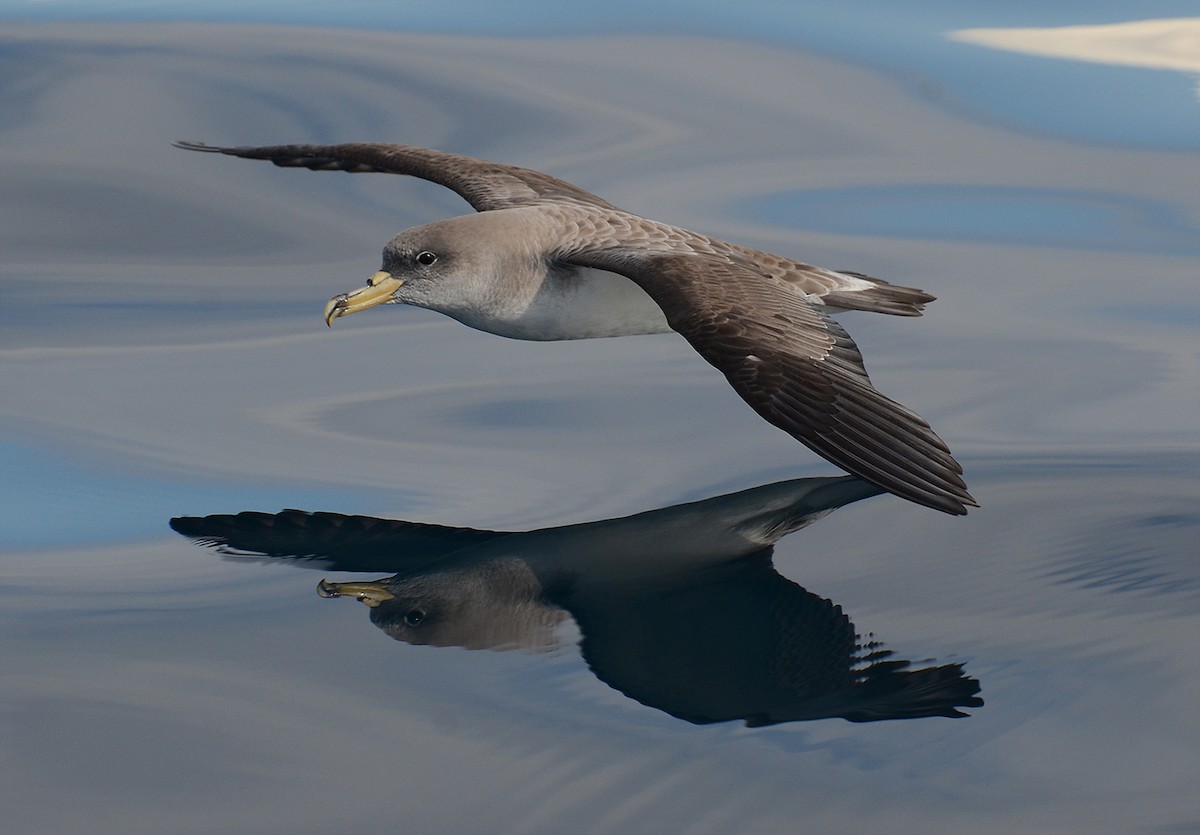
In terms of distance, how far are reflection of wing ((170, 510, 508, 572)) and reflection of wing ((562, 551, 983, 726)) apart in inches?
24.7

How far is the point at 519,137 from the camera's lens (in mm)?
9805

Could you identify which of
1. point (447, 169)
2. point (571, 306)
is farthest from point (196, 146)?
point (571, 306)

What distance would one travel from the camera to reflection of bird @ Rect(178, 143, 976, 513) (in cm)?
522

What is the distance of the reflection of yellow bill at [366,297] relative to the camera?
21.7 ft

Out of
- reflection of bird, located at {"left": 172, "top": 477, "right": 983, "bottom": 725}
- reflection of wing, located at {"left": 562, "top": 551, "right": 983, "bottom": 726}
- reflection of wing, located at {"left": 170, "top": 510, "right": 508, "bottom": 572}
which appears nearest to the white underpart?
reflection of bird, located at {"left": 172, "top": 477, "right": 983, "bottom": 725}

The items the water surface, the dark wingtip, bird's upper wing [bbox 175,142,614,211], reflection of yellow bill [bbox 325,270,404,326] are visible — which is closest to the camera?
the water surface

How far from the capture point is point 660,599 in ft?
15.1

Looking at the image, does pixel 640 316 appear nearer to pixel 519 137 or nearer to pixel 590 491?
pixel 590 491

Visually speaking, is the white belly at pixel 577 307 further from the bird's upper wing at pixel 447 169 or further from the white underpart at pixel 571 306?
the bird's upper wing at pixel 447 169

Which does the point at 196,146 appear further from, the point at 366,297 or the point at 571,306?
the point at 571,306

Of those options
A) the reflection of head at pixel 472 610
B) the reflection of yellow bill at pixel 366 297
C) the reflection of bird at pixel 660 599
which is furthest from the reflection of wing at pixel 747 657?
the reflection of yellow bill at pixel 366 297

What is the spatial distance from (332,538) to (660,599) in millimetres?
1218

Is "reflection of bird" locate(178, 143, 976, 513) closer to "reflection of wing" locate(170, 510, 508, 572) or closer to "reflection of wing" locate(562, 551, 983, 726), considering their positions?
"reflection of wing" locate(562, 551, 983, 726)

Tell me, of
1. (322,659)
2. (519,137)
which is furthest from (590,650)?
(519,137)
